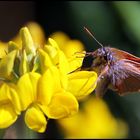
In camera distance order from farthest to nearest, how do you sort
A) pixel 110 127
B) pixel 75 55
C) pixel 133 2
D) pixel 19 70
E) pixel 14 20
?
pixel 14 20, pixel 133 2, pixel 110 127, pixel 75 55, pixel 19 70

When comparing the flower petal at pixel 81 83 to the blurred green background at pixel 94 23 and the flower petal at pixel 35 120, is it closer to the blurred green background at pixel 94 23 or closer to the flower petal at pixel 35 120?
the flower petal at pixel 35 120

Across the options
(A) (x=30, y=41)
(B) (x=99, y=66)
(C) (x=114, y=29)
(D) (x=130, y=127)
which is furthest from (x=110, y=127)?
(A) (x=30, y=41)

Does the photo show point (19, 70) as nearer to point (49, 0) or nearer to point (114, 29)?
point (114, 29)

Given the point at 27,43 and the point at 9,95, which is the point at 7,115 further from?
the point at 27,43

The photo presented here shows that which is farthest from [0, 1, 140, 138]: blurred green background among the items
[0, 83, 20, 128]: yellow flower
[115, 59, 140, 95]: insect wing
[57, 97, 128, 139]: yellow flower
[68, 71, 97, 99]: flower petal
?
[0, 83, 20, 128]: yellow flower

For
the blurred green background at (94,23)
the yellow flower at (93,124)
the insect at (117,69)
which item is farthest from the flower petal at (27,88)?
the blurred green background at (94,23)

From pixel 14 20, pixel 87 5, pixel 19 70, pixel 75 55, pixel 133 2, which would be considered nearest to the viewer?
pixel 19 70

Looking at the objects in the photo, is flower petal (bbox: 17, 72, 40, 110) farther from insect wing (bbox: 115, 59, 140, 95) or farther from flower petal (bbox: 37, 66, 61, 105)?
insect wing (bbox: 115, 59, 140, 95)
